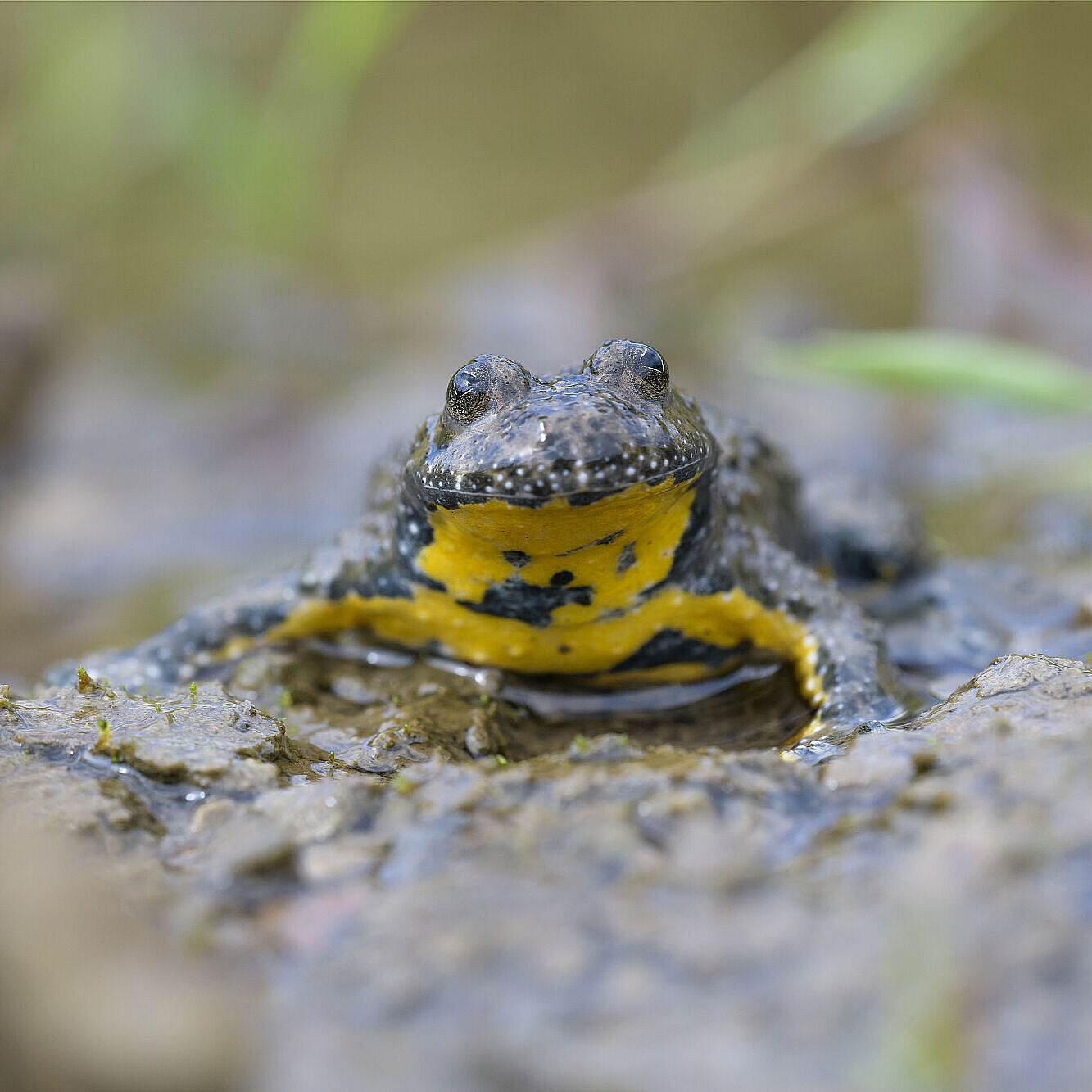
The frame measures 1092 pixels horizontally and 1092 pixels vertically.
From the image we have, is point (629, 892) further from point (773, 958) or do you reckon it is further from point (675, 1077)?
point (675, 1077)

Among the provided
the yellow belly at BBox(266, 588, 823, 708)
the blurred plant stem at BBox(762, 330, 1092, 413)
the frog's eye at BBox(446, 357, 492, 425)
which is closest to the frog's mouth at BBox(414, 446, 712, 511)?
the frog's eye at BBox(446, 357, 492, 425)

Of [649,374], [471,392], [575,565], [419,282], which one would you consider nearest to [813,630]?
[575,565]

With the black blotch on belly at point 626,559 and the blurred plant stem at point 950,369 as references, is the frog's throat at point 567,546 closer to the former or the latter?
the black blotch on belly at point 626,559

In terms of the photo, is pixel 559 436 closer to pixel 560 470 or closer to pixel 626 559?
pixel 560 470

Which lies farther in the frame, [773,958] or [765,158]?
[765,158]

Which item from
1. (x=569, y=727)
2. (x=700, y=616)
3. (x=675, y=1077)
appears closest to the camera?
(x=675, y=1077)

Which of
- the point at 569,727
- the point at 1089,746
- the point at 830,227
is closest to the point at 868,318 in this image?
the point at 830,227

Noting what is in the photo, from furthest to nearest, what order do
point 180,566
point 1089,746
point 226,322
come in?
1. point 226,322
2. point 180,566
3. point 1089,746
